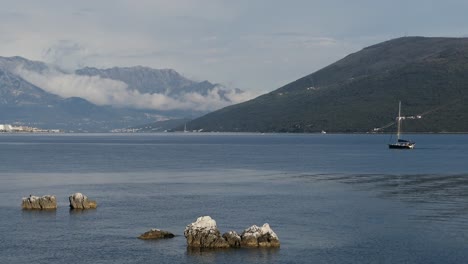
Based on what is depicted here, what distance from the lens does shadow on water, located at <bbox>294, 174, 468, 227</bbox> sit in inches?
3623

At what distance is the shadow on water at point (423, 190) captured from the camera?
9201 cm

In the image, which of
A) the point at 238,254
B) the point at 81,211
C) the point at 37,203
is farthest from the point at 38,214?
the point at 238,254

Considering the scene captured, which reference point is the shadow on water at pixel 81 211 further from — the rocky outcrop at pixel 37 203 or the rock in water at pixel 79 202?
the rocky outcrop at pixel 37 203

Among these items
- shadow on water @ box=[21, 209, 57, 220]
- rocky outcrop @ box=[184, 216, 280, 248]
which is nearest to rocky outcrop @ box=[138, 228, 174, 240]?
rocky outcrop @ box=[184, 216, 280, 248]

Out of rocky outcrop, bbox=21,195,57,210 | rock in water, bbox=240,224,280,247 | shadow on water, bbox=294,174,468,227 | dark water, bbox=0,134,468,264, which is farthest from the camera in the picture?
rocky outcrop, bbox=21,195,57,210

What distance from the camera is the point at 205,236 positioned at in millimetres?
72000

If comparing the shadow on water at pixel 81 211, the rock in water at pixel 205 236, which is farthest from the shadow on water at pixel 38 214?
the rock in water at pixel 205 236

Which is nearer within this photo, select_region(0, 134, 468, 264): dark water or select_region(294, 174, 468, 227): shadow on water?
select_region(0, 134, 468, 264): dark water

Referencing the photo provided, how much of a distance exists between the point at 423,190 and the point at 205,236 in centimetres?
6234

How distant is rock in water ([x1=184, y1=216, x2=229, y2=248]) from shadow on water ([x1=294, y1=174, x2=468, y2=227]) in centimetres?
2984

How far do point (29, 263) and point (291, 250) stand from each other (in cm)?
2568

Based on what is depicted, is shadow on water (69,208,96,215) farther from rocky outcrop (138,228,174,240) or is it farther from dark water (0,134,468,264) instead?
rocky outcrop (138,228,174,240)

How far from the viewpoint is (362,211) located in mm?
95875

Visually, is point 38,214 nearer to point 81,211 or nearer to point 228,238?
point 81,211
